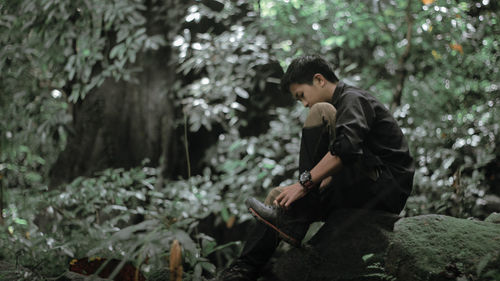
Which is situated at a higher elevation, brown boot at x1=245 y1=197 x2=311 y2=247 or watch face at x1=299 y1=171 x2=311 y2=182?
watch face at x1=299 y1=171 x2=311 y2=182

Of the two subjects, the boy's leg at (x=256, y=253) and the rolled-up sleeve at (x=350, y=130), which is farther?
the boy's leg at (x=256, y=253)

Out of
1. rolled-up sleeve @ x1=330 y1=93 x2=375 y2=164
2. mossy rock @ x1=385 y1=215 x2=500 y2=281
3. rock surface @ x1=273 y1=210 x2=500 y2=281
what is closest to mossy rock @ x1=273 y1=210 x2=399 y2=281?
rock surface @ x1=273 y1=210 x2=500 y2=281

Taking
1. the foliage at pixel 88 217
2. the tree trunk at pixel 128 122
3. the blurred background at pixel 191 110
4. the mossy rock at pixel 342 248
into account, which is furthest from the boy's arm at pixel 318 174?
the tree trunk at pixel 128 122

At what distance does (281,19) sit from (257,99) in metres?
1.08

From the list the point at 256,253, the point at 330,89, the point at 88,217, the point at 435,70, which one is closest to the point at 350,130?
the point at 330,89

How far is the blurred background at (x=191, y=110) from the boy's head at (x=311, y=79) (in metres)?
1.97

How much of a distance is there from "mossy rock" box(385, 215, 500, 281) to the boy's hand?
0.57 meters

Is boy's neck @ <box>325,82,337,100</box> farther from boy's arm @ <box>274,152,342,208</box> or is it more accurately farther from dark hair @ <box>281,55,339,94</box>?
boy's arm @ <box>274,152,342,208</box>

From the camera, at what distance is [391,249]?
89.5 inches

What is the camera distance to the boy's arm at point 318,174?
222 cm

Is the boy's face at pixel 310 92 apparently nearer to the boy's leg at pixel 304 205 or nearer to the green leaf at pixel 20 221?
the boy's leg at pixel 304 205

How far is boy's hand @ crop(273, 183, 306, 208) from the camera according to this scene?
2.28 m

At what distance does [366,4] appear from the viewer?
5.48m

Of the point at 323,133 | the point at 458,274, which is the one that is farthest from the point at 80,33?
the point at 458,274
